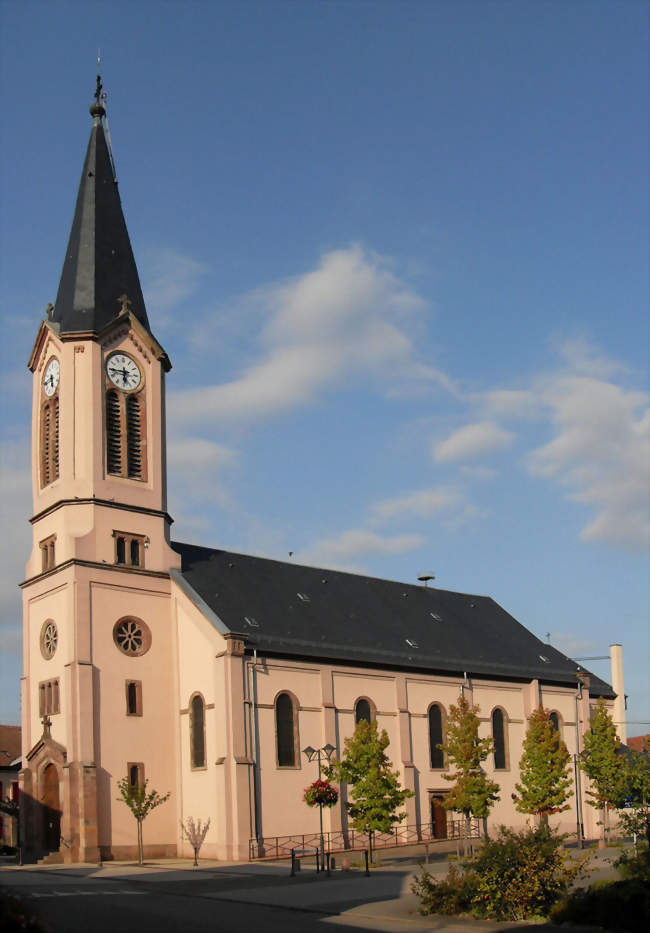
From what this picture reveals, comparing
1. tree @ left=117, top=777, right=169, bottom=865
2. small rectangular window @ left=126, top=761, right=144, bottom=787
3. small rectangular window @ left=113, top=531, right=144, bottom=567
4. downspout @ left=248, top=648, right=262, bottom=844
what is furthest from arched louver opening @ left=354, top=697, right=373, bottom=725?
small rectangular window @ left=113, top=531, right=144, bottom=567

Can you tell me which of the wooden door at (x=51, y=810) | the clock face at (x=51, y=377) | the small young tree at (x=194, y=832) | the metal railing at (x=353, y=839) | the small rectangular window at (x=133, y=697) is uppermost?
the clock face at (x=51, y=377)

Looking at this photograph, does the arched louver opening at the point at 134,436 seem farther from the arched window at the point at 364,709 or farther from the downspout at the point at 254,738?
the arched window at the point at 364,709

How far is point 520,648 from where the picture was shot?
59438 mm

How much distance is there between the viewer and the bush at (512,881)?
20500 mm

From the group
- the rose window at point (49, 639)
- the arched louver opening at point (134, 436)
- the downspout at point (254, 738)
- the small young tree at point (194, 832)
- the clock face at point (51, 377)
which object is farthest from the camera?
the clock face at point (51, 377)

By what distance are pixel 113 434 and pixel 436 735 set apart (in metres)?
21.2

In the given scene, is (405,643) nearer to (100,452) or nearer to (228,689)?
(228,689)

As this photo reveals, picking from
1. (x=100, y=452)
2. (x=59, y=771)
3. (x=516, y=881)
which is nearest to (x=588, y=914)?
(x=516, y=881)

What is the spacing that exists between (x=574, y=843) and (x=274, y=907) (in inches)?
1245

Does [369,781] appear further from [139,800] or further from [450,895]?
[450,895]

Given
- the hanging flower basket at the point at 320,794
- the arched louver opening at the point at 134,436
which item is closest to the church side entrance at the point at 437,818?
the hanging flower basket at the point at 320,794

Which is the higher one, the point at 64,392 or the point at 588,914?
the point at 64,392

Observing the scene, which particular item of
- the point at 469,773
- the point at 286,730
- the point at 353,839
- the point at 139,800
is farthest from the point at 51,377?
the point at 469,773

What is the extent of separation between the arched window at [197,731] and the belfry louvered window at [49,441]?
38.2 ft
